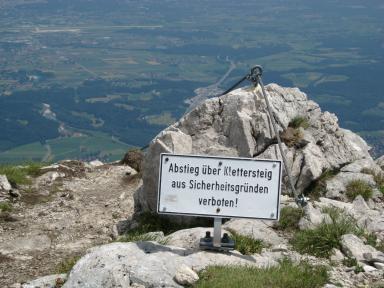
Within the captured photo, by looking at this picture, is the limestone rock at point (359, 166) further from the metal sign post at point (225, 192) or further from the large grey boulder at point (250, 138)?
the metal sign post at point (225, 192)

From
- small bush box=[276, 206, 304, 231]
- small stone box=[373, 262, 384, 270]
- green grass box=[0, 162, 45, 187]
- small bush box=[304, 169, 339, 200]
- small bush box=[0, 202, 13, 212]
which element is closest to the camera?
small stone box=[373, 262, 384, 270]

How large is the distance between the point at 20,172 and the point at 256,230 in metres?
10.1

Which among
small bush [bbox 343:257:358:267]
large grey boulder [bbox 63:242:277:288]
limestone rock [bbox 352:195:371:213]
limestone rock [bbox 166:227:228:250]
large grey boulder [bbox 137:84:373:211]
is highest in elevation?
large grey boulder [bbox 137:84:373:211]

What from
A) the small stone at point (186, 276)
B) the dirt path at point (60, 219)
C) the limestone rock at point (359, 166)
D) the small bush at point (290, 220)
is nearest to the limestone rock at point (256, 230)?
the small bush at point (290, 220)

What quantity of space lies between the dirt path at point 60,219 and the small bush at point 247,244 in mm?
3795

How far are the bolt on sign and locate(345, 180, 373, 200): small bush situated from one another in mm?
5398

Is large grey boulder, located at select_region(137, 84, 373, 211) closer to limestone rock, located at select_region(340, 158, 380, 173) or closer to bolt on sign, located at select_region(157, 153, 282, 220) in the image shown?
limestone rock, located at select_region(340, 158, 380, 173)

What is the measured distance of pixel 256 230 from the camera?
11.0 metres

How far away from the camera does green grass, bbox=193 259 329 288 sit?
26.6ft

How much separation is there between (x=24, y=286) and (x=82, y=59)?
174191 mm

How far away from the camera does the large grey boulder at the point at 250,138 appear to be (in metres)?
14.1

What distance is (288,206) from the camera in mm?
12344

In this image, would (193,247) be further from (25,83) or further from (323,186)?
(25,83)

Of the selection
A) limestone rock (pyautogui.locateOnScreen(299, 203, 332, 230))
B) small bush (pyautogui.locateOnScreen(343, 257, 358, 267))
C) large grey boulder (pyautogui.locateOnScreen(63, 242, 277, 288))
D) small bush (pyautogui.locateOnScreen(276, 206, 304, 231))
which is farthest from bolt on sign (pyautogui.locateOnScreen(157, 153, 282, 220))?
small bush (pyautogui.locateOnScreen(276, 206, 304, 231))
